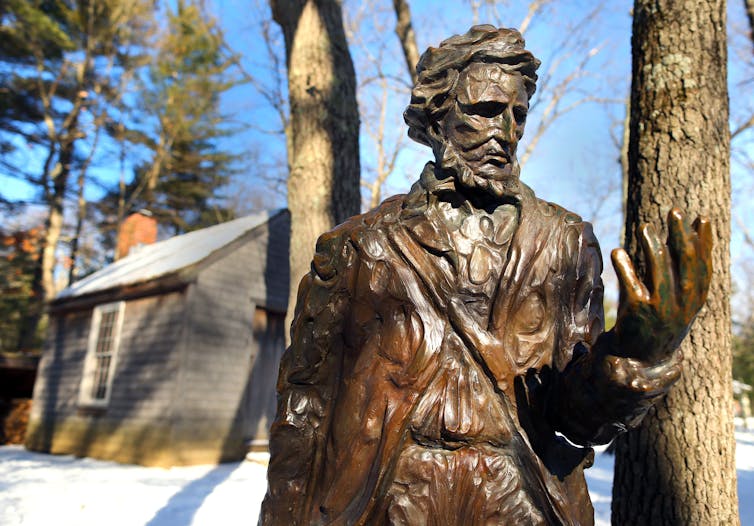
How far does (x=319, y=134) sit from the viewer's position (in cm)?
640

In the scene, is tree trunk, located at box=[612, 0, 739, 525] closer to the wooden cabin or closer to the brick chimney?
the wooden cabin

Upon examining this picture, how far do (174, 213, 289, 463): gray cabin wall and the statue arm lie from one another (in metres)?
10.4

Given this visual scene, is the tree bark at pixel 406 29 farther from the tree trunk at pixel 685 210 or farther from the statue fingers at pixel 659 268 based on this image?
the statue fingers at pixel 659 268

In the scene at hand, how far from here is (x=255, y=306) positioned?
1285cm

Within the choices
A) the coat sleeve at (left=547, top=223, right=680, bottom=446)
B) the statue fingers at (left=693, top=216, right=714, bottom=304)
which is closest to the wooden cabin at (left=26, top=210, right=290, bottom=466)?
the coat sleeve at (left=547, top=223, right=680, bottom=446)

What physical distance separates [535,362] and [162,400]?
1056 cm

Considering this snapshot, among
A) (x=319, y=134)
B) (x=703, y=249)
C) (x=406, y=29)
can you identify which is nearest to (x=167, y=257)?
(x=406, y=29)

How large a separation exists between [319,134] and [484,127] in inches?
182

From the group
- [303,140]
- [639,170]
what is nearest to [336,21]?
[303,140]

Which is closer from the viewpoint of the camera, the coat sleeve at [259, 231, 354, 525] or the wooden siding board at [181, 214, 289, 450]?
the coat sleeve at [259, 231, 354, 525]

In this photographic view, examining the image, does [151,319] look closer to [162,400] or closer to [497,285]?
[162,400]

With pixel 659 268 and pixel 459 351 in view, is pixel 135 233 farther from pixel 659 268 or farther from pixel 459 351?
pixel 659 268

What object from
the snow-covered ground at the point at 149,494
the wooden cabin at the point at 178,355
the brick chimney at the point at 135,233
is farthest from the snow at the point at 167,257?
the brick chimney at the point at 135,233

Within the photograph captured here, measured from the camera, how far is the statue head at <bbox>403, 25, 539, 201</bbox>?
195 centimetres
